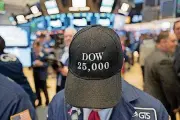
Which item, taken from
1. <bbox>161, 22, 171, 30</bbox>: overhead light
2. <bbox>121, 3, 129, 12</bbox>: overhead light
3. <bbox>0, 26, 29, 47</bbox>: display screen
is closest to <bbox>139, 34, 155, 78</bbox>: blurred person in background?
<bbox>161, 22, 171, 30</bbox>: overhead light

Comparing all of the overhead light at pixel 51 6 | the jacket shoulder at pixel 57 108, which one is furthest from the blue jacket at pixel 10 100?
the overhead light at pixel 51 6

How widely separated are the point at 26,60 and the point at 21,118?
18.1 ft

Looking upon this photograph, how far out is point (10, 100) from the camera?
59.5 inches

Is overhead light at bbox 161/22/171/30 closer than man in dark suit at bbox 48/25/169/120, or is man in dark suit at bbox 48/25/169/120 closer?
man in dark suit at bbox 48/25/169/120

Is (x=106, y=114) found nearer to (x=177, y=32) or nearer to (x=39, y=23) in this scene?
(x=177, y=32)

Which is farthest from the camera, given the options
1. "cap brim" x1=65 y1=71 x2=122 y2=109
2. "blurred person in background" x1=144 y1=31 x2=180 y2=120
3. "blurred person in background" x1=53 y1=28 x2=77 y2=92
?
"blurred person in background" x1=53 y1=28 x2=77 y2=92

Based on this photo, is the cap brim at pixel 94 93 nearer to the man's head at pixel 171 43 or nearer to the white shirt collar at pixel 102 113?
the white shirt collar at pixel 102 113

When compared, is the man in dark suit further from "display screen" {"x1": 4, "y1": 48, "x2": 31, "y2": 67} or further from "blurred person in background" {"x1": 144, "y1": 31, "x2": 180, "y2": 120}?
"display screen" {"x1": 4, "y1": 48, "x2": 31, "y2": 67}

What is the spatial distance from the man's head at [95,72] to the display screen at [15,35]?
15.2 feet

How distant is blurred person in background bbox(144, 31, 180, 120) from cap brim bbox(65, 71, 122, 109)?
2.65 m

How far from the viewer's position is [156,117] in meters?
1.18

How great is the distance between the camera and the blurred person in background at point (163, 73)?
11.8 feet

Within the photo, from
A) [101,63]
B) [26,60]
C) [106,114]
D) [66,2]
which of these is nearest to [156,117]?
[106,114]

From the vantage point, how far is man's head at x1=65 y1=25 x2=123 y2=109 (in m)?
1.00
